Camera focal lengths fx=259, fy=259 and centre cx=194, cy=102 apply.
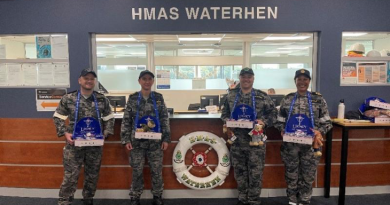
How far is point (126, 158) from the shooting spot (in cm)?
293

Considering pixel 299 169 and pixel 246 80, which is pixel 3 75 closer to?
pixel 246 80

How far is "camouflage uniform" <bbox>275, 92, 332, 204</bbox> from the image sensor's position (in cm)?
252

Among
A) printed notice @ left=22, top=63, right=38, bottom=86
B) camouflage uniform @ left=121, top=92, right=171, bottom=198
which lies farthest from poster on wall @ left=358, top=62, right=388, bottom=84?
printed notice @ left=22, top=63, right=38, bottom=86

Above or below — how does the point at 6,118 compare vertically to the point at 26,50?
below

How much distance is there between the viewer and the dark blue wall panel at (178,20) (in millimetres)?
2918

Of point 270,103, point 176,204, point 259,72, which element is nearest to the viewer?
point 270,103

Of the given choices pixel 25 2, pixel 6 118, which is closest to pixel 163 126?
pixel 6 118

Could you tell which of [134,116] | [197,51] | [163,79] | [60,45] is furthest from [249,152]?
[197,51]

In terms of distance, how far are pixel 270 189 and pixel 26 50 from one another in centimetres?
338

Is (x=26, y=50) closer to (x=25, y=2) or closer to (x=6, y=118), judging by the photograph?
(x=25, y=2)

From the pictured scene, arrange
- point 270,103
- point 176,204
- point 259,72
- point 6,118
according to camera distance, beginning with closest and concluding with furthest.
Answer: point 270,103 → point 176,204 → point 6,118 → point 259,72

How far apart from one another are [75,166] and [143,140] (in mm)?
703

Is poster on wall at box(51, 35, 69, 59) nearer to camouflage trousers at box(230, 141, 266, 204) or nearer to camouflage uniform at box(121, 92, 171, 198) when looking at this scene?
camouflage uniform at box(121, 92, 171, 198)

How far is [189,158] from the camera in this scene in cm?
291
